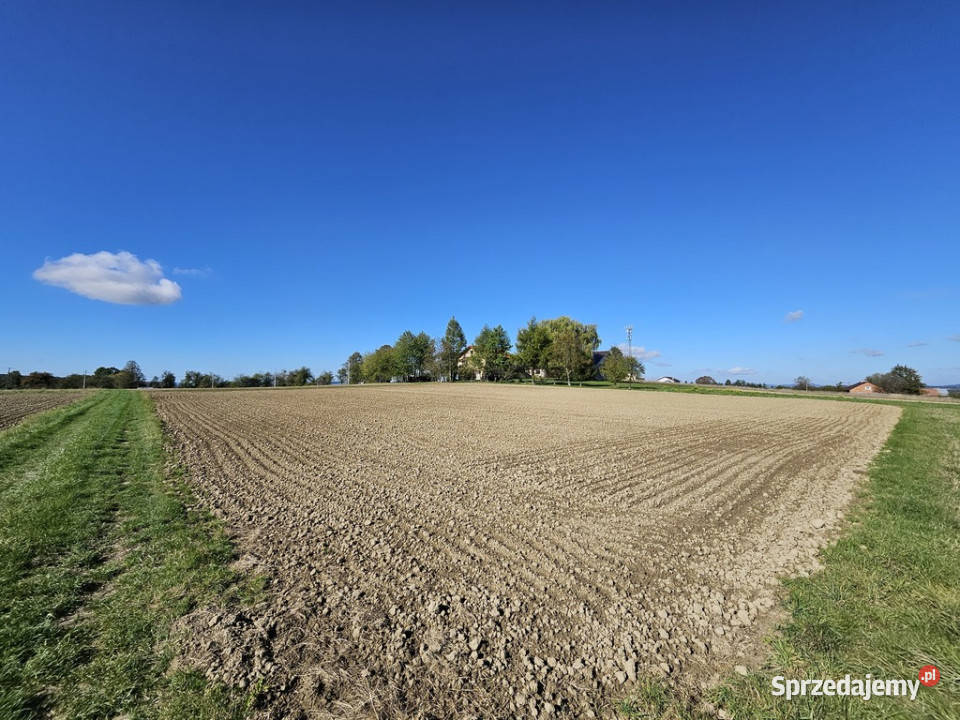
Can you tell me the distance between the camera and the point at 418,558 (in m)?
5.51

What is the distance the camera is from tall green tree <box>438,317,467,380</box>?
306ft

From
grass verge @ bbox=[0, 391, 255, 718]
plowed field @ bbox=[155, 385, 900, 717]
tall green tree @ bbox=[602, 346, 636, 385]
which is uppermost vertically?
tall green tree @ bbox=[602, 346, 636, 385]

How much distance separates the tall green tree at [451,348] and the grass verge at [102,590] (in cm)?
8397

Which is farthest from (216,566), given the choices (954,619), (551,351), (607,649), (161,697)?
(551,351)

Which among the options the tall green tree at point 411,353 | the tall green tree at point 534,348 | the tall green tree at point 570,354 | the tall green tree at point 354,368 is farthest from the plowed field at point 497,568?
the tall green tree at point 354,368

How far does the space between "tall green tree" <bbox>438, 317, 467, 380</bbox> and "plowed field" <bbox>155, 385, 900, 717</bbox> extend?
8063 cm

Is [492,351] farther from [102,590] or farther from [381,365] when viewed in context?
[102,590]

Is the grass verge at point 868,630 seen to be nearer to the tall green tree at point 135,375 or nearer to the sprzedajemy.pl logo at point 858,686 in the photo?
the sprzedajemy.pl logo at point 858,686

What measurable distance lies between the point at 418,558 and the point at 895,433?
84.8 ft

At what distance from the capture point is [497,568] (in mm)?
5227

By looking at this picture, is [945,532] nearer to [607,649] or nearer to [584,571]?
[584,571]

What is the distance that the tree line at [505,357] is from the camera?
75.0m

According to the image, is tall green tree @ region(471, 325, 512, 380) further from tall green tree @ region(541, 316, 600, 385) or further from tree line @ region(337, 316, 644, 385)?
tall green tree @ region(541, 316, 600, 385)

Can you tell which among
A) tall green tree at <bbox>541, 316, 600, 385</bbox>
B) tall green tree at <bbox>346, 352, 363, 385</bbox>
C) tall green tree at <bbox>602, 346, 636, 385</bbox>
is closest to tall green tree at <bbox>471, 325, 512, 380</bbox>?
tall green tree at <bbox>541, 316, 600, 385</bbox>
